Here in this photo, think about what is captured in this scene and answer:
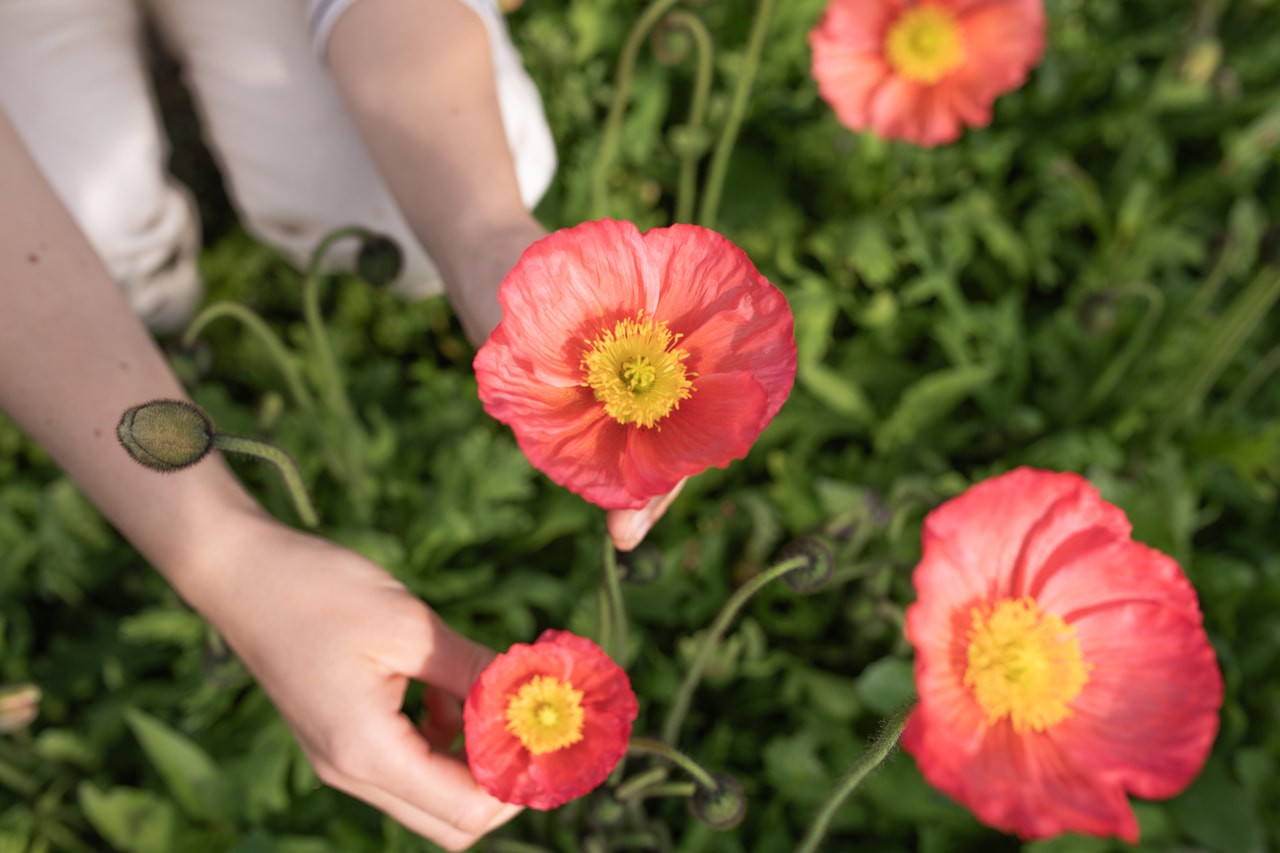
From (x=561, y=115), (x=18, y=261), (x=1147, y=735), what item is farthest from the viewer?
(x=561, y=115)

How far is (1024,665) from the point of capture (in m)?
0.80

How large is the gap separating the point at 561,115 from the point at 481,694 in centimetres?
134

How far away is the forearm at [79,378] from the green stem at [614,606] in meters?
0.40

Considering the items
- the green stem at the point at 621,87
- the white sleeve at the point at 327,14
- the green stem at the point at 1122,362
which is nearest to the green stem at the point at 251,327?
the white sleeve at the point at 327,14

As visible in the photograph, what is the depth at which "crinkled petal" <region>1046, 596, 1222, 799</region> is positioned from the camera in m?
0.77

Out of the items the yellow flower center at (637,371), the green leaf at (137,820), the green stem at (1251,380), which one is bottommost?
the green stem at (1251,380)

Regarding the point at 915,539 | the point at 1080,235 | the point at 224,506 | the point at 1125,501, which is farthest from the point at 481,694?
the point at 1080,235

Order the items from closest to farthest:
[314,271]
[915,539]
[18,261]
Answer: [18,261], [314,271], [915,539]

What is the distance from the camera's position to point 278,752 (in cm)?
123

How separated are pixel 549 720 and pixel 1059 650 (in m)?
0.49

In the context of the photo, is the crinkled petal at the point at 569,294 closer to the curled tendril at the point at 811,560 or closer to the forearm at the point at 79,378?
the curled tendril at the point at 811,560

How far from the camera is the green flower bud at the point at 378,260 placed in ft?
3.77

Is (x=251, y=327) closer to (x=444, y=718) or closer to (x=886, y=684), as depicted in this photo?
(x=444, y=718)

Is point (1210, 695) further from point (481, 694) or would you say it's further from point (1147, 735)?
point (481, 694)
